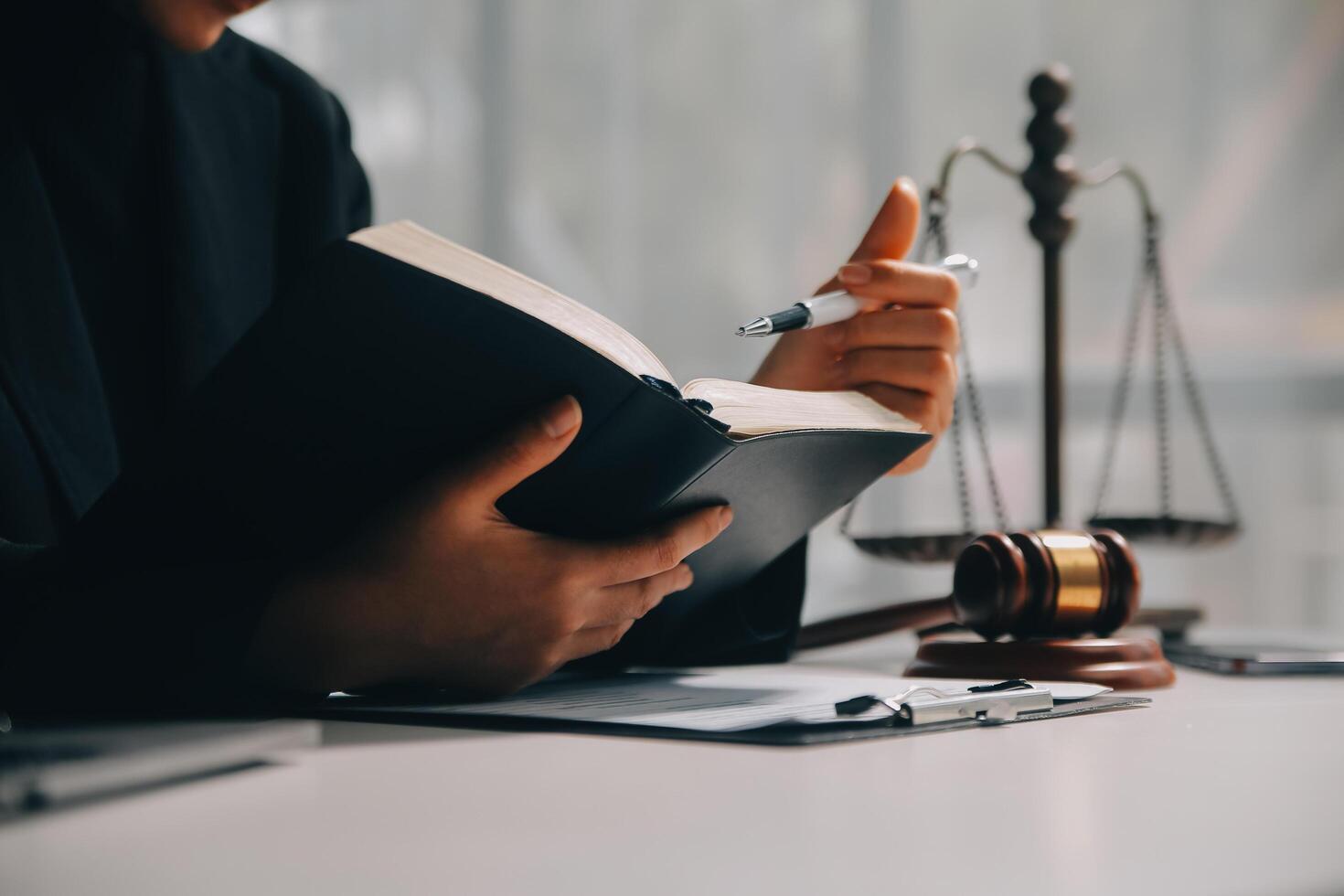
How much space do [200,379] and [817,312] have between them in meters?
0.58

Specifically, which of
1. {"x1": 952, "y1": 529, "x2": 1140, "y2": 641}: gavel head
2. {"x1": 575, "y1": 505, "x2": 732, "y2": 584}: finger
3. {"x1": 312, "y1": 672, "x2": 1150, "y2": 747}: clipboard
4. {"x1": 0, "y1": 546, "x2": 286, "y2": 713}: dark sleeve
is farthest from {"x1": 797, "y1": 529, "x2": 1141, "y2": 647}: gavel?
{"x1": 0, "y1": 546, "x2": 286, "y2": 713}: dark sleeve

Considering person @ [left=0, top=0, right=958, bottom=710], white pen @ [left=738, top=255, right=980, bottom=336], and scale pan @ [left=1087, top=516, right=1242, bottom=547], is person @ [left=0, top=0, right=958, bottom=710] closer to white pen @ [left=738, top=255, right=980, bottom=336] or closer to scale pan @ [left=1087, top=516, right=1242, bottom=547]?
white pen @ [left=738, top=255, right=980, bottom=336]

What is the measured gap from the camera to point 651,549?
715mm

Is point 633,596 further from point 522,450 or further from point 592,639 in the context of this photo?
point 522,450

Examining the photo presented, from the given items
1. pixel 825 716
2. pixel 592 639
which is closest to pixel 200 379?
pixel 592 639

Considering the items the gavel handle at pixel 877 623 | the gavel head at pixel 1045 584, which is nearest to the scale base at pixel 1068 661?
the gavel head at pixel 1045 584

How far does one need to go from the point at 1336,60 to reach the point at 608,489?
205 centimetres

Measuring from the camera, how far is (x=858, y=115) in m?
2.35

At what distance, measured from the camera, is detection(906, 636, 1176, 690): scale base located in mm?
823

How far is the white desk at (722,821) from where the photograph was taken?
34cm

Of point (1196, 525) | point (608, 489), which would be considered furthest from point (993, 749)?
point (1196, 525)

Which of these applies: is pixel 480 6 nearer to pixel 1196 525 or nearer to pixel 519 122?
pixel 519 122

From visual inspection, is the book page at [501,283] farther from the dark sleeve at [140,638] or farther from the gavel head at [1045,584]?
the gavel head at [1045,584]

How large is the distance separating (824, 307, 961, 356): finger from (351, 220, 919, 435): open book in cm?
21
